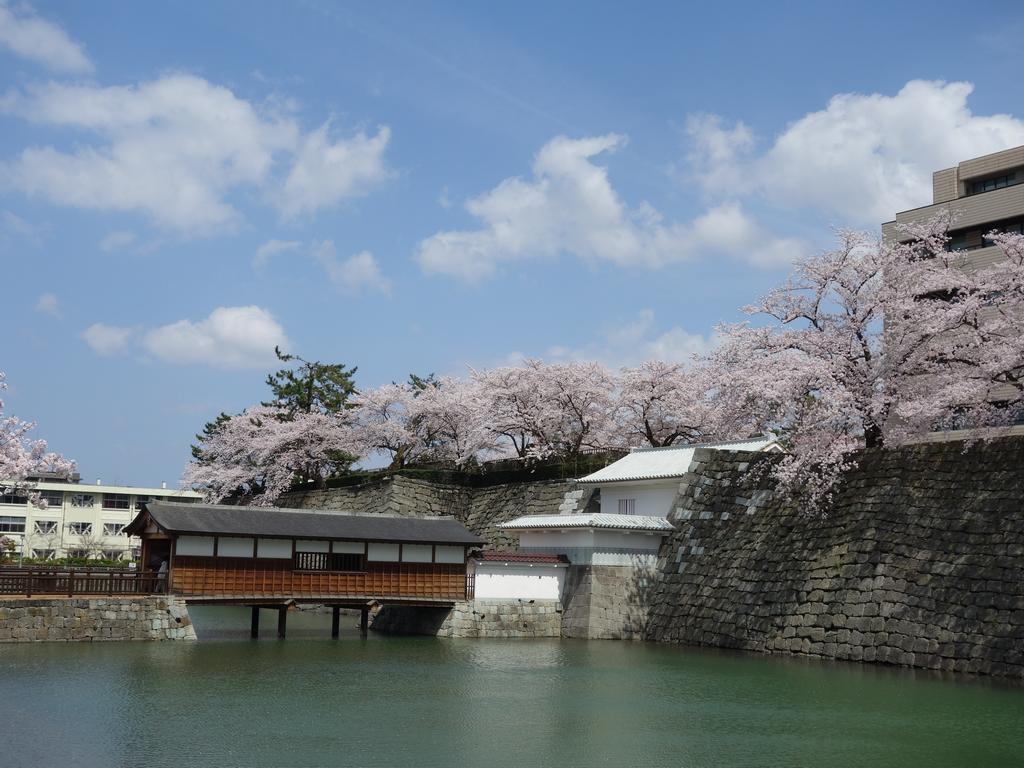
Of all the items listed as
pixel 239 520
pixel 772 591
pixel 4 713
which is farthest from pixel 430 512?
pixel 4 713

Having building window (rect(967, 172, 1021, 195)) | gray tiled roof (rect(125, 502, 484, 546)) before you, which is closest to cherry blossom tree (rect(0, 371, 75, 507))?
gray tiled roof (rect(125, 502, 484, 546))

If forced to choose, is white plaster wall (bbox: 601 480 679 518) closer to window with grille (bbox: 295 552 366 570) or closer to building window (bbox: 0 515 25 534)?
window with grille (bbox: 295 552 366 570)

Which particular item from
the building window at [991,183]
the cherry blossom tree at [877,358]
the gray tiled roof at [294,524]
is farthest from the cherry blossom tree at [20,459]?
the building window at [991,183]

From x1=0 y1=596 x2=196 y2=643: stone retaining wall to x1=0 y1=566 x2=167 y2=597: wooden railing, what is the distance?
1.40 feet

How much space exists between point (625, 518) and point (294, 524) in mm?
9005

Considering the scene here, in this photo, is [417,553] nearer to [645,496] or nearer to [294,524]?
[294,524]

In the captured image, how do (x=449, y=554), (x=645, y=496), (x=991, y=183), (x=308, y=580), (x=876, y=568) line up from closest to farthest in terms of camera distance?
(x=876, y=568) → (x=308, y=580) → (x=449, y=554) → (x=645, y=496) → (x=991, y=183)

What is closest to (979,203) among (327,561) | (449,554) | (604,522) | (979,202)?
(979,202)

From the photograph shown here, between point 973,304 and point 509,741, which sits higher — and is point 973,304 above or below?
above

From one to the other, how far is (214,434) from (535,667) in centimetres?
3708

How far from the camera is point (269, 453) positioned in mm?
46750

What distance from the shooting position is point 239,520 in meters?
25.1

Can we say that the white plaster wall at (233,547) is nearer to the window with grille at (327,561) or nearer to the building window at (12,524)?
the window with grille at (327,561)

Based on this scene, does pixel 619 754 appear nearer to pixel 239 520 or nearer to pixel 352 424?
pixel 239 520
